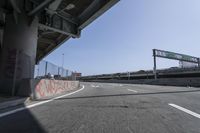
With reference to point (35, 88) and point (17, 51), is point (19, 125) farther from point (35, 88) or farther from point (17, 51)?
point (17, 51)

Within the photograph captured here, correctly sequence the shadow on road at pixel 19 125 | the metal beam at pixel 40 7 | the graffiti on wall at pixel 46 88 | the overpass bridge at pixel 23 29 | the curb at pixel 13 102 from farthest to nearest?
the metal beam at pixel 40 7
the graffiti on wall at pixel 46 88
the overpass bridge at pixel 23 29
the curb at pixel 13 102
the shadow on road at pixel 19 125

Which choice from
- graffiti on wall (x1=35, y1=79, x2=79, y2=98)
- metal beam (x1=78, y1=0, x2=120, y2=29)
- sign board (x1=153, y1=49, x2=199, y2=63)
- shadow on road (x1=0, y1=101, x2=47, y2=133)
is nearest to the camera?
shadow on road (x1=0, y1=101, x2=47, y2=133)

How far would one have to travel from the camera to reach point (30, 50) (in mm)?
12266

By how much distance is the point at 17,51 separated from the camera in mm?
10820

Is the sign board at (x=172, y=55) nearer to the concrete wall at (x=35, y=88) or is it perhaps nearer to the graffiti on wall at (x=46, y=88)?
the graffiti on wall at (x=46, y=88)

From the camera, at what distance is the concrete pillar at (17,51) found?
10.8m

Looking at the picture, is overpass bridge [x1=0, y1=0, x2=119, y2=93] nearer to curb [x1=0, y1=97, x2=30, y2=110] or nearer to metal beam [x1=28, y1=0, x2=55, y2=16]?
metal beam [x1=28, y1=0, x2=55, y2=16]

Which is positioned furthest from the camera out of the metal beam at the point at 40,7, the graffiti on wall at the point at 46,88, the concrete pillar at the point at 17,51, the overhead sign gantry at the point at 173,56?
the overhead sign gantry at the point at 173,56

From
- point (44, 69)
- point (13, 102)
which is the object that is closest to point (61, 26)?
point (44, 69)

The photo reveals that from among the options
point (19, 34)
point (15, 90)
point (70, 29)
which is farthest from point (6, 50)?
point (70, 29)

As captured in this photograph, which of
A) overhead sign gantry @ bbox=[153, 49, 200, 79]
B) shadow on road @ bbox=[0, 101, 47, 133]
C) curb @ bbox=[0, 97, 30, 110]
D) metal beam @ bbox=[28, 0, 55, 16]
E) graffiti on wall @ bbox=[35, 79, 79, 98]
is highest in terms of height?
overhead sign gantry @ bbox=[153, 49, 200, 79]

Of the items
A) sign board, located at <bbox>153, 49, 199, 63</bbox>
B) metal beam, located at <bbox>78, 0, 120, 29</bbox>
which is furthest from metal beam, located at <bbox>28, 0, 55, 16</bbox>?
sign board, located at <bbox>153, 49, 199, 63</bbox>

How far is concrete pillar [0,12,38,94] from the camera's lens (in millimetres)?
10820

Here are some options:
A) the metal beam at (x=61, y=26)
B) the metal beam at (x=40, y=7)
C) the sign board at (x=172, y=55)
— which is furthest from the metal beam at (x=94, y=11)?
the sign board at (x=172, y=55)
